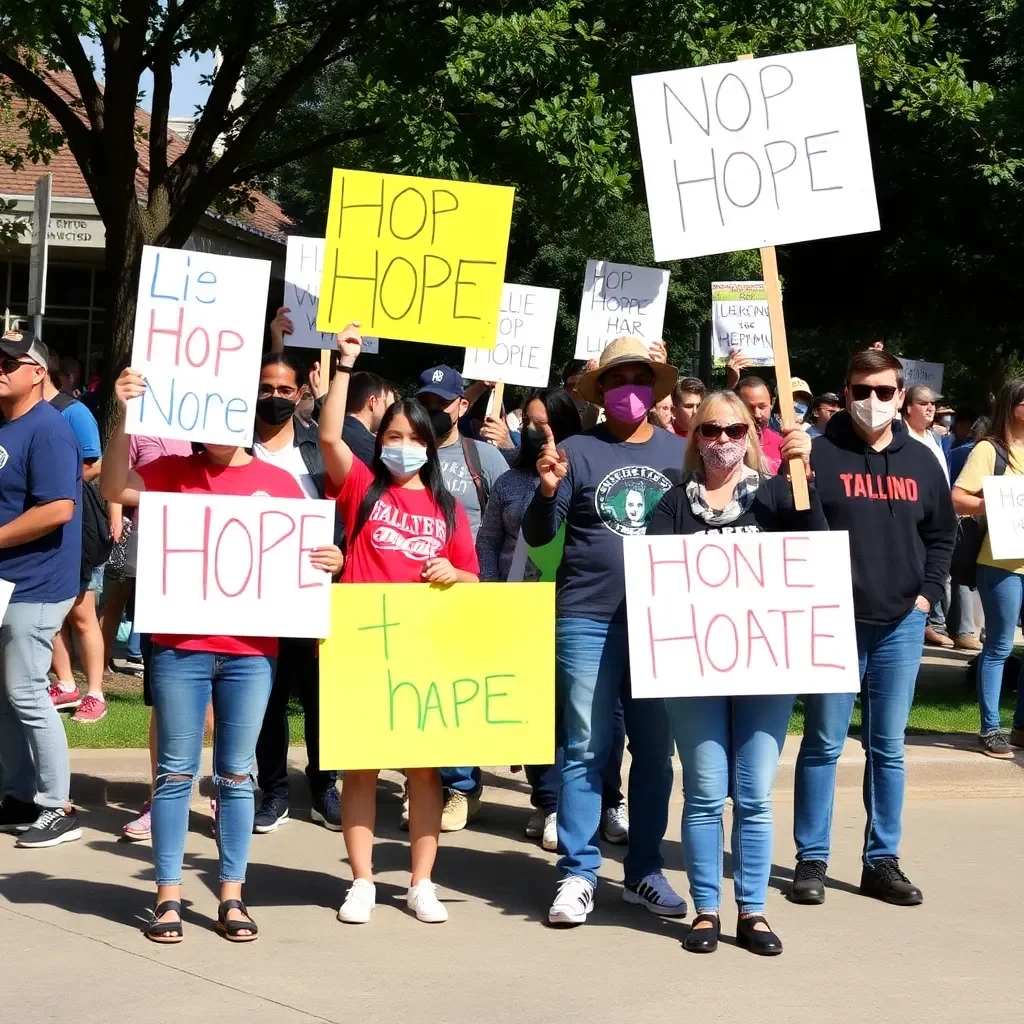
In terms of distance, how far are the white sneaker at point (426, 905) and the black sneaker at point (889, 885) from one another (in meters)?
1.67

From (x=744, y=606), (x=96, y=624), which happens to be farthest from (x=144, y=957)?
(x=96, y=624)

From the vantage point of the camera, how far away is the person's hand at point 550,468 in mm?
5559

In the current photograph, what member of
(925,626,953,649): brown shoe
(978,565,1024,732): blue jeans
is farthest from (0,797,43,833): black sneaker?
(925,626,953,649): brown shoe

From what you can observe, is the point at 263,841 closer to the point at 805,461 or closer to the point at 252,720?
the point at 252,720

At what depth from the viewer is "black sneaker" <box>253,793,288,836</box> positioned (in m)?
7.05

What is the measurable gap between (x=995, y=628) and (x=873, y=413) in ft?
9.80

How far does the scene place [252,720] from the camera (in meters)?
5.46

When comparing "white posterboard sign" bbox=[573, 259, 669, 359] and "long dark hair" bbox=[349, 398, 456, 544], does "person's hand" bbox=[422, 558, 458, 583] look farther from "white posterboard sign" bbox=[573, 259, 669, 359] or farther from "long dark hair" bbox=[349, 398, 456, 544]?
"white posterboard sign" bbox=[573, 259, 669, 359]

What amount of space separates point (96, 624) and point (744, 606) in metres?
4.78

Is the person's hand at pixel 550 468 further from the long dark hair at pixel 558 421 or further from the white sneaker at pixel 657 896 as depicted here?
the white sneaker at pixel 657 896

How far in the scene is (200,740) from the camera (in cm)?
549

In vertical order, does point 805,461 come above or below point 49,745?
above

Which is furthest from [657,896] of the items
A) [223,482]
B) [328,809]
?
[223,482]

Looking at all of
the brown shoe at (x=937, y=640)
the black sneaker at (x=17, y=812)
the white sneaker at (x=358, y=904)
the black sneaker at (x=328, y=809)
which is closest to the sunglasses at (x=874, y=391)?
the white sneaker at (x=358, y=904)
